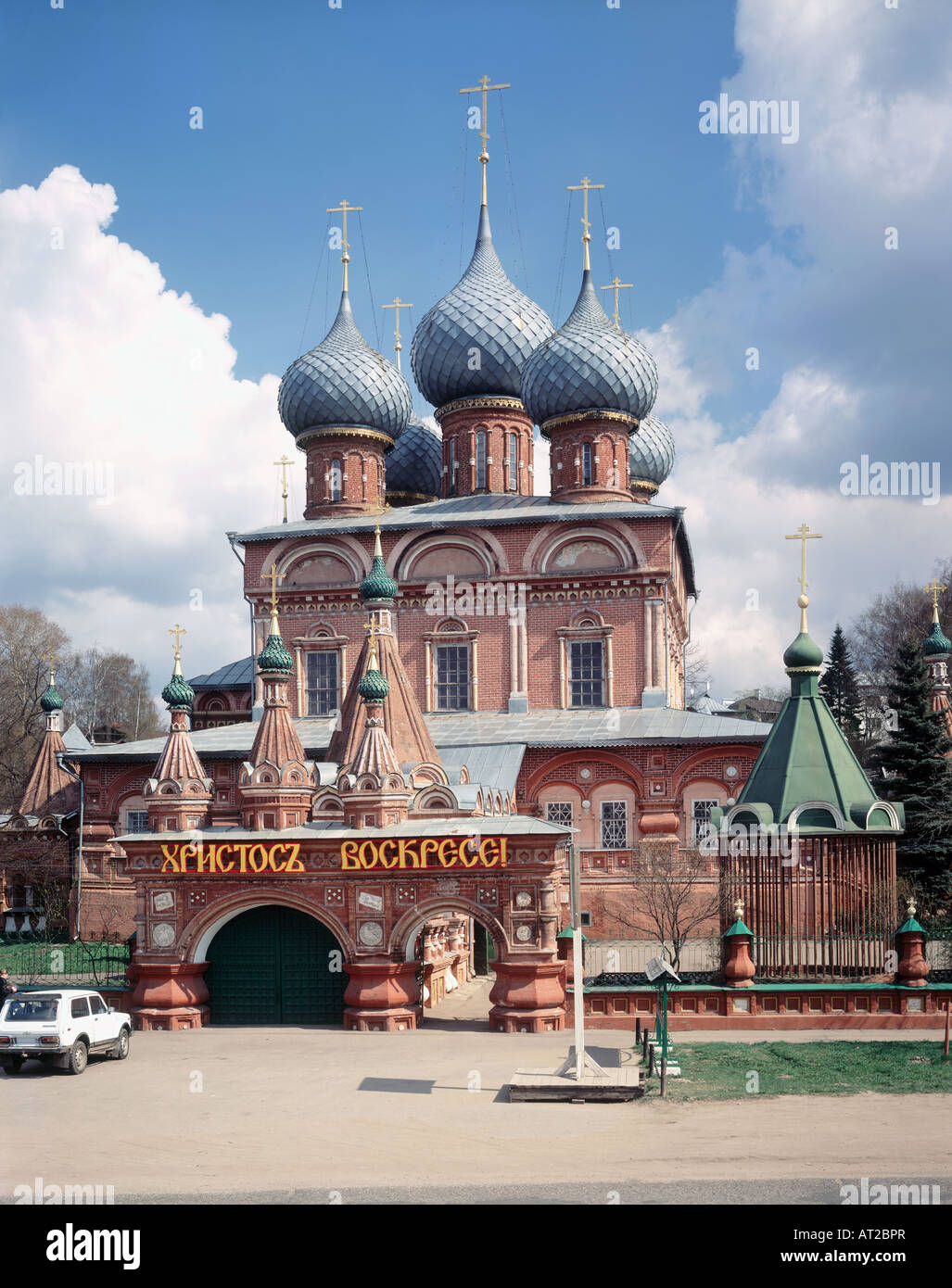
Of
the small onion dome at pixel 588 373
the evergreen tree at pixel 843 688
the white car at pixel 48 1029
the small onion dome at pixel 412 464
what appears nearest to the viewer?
the white car at pixel 48 1029

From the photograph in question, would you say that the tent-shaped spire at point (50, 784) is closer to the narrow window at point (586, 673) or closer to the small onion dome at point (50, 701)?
the small onion dome at point (50, 701)

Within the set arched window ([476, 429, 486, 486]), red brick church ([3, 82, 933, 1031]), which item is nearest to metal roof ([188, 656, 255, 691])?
red brick church ([3, 82, 933, 1031])

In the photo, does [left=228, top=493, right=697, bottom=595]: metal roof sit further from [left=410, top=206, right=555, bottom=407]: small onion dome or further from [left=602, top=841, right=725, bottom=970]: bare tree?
[left=602, top=841, right=725, bottom=970]: bare tree

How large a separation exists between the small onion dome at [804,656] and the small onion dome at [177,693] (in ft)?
30.9

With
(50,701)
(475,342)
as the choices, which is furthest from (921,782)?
(50,701)

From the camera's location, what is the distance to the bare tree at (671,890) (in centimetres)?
2222

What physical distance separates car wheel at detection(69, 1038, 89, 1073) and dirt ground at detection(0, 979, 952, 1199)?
7.9 inches

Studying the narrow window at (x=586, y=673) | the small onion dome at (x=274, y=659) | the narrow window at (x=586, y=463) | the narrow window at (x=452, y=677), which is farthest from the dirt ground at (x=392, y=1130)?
the narrow window at (x=586, y=463)

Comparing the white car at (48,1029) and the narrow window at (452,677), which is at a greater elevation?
the narrow window at (452,677)

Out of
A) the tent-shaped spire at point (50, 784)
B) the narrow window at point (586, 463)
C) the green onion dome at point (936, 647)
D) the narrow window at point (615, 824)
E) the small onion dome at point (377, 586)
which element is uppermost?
the narrow window at point (586, 463)

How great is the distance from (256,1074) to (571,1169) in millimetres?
5353

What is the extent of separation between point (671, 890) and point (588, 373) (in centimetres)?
1189
